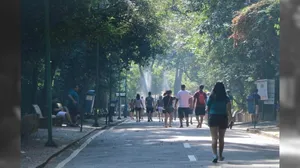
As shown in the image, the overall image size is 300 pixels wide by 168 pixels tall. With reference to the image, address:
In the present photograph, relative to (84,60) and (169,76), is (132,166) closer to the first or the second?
(84,60)

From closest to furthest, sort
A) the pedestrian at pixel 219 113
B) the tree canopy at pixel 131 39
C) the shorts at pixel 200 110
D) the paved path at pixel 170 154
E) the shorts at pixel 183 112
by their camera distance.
→ 1. the paved path at pixel 170 154
2. the pedestrian at pixel 219 113
3. the tree canopy at pixel 131 39
4. the shorts at pixel 200 110
5. the shorts at pixel 183 112

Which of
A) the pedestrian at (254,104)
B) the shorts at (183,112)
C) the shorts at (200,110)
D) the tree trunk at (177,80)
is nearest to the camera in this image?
the shorts at (200,110)

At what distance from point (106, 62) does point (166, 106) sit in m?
10.1

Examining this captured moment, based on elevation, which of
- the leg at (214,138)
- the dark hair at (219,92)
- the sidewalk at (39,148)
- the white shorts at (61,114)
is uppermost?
the dark hair at (219,92)

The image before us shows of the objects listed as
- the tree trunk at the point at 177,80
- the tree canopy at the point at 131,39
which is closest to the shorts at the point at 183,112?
the tree canopy at the point at 131,39

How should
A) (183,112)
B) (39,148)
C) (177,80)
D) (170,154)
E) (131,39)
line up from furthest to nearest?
(177,80)
(131,39)
(183,112)
(39,148)
(170,154)

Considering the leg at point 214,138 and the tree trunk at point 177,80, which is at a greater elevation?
the tree trunk at point 177,80

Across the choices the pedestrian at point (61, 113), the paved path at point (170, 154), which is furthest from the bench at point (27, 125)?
the pedestrian at point (61, 113)

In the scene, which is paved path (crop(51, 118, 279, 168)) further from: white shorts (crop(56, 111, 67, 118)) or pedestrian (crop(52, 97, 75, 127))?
pedestrian (crop(52, 97, 75, 127))

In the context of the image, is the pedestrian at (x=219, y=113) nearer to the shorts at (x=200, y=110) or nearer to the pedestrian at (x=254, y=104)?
the shorts at (x=200, y=110)

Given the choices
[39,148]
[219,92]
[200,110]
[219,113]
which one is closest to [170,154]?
[219,113]

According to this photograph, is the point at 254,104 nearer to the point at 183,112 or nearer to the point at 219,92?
the point at 183,112

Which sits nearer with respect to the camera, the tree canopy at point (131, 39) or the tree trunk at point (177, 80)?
the tree canopy at point (131, 39)

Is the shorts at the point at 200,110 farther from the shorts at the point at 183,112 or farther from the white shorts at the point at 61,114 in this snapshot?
the white shorts at the point at 61,114
